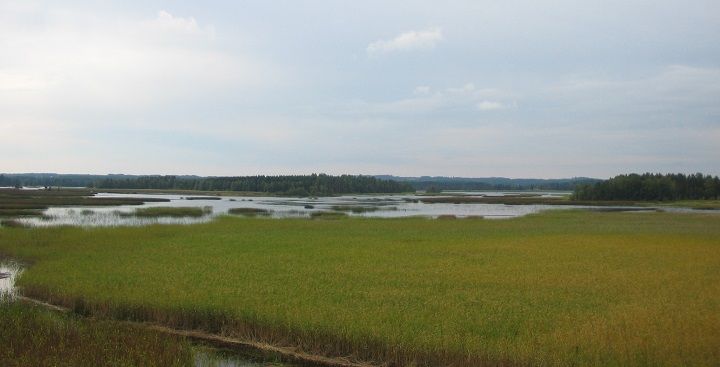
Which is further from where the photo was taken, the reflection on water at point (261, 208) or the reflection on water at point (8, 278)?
the reflection on water at point (261, 208)

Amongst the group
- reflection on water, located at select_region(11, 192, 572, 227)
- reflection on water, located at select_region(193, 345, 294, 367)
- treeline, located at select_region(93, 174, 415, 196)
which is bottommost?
reflection on water, located at select_region(193, 345, 294, 367)

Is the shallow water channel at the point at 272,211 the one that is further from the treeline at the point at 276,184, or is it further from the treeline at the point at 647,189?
the treeline at the point at 276,184

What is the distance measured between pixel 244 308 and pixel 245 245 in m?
13.7

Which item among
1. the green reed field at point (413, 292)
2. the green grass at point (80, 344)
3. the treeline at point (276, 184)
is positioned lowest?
the green grass at point (80, 344)

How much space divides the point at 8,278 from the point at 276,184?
14069 centimetres

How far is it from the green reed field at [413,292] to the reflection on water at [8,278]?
1.84 feet

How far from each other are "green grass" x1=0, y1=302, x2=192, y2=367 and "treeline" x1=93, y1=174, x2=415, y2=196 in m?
138

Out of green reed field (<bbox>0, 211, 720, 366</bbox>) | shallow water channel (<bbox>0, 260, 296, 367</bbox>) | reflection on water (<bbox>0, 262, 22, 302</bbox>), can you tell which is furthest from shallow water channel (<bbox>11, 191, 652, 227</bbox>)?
shallow water channel (<bbox>0, 260, 296, 367</bbox>)

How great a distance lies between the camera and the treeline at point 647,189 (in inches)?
4129

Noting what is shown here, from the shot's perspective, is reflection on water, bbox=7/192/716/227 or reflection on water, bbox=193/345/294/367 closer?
reflection on water, bbox=193/345/294/367

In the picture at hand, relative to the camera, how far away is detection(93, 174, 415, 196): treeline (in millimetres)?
158250

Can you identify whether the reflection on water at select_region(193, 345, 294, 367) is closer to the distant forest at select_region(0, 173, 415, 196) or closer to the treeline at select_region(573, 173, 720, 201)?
the treeline at select_region(573, 173, 720, 201)

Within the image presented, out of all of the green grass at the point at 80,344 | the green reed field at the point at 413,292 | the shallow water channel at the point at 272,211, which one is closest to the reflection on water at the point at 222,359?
the green grass at the point at 80,344

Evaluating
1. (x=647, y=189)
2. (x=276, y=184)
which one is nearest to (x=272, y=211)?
(x=647, y=189)
